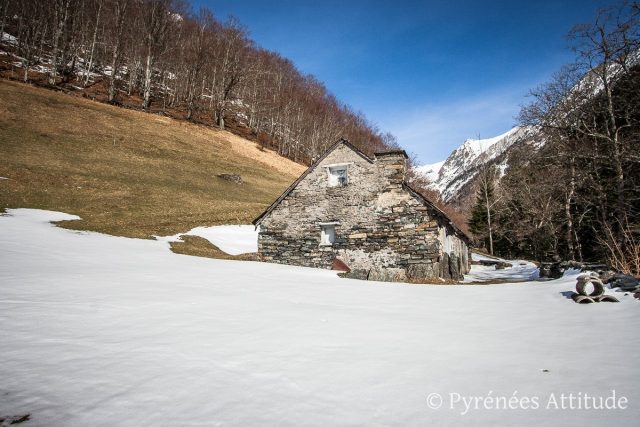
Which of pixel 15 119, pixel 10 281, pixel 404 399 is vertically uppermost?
pixel 15 119

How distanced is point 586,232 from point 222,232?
2456cm

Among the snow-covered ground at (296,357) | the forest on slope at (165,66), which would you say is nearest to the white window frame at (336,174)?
the snow-covered ground at (296,357)

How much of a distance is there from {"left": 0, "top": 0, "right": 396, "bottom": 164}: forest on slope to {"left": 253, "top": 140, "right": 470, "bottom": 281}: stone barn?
3480cm

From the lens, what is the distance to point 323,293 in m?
7.82

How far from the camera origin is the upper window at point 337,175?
15258 mm

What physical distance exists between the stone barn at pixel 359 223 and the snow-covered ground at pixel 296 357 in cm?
659

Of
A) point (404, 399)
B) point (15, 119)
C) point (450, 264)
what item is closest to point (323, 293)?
point (404, 399)

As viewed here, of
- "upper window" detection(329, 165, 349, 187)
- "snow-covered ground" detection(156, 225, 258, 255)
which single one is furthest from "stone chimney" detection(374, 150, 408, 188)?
"snow-covered ground" detection(156, 225, 258, 255)

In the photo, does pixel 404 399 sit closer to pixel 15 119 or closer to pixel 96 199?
pixel 96 199

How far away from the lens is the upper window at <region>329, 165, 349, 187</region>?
15.3 m

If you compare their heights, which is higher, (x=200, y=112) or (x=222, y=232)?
(x=200, y=112)

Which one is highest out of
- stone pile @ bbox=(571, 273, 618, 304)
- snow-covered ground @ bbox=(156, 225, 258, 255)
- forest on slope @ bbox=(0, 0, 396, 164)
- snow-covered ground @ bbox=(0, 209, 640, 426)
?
forest on slope @ bbox=(0, 0, 396, 164)

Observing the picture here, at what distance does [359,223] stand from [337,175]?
266 cm

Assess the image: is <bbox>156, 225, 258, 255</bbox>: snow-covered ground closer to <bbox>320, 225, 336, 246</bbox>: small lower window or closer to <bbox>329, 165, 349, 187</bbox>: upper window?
<bbox>320, 225, 336, 246</bbox>: small lower window
